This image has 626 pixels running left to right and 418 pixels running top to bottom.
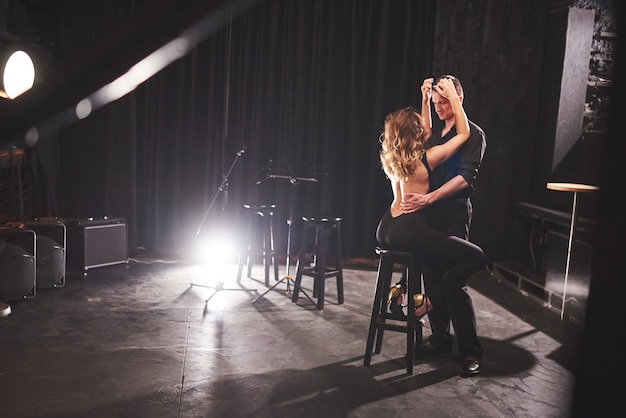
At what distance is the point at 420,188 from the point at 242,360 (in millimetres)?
1421

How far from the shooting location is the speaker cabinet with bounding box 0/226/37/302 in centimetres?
419

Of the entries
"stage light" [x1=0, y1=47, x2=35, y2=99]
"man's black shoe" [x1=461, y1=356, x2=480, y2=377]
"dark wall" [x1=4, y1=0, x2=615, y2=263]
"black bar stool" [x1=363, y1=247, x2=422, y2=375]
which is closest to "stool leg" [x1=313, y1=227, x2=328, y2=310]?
"black bar stool" [x1=363, y1=247, x2=422, y2=375]

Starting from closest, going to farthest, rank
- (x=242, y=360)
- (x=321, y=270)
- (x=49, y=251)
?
1. (x=242, y=360)
2. (x=321, y=270)
3. (x=49, y=251)

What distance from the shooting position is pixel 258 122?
6.11 metres

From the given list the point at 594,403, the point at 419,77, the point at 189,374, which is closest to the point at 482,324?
the point at 189,374

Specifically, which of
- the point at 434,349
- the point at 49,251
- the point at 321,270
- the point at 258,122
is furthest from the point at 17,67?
the point at 434,349

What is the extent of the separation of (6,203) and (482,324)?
4.27 m

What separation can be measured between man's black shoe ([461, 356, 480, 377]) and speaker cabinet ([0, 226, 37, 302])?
3.13 metres

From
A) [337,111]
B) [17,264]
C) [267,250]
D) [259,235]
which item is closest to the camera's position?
[17,264]

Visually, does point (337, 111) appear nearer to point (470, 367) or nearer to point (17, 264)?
point (17, 264)

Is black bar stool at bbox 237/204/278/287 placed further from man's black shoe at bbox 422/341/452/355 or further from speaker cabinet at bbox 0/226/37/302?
man's black shoe at bbox 422/341/452/355

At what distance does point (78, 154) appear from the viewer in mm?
6031

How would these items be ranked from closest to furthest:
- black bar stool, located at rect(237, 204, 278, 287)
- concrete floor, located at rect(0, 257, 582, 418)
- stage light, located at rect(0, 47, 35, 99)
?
1. concrete floor, located at rect(0, 257, 582, 418)
2. stage light, located at rect(0, 47, 35, 99)
3. black bar stool, located at rect(237, 204, 278, 287)

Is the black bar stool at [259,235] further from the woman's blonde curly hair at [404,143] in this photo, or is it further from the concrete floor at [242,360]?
the woman's blonde curly hair at [404,143]
